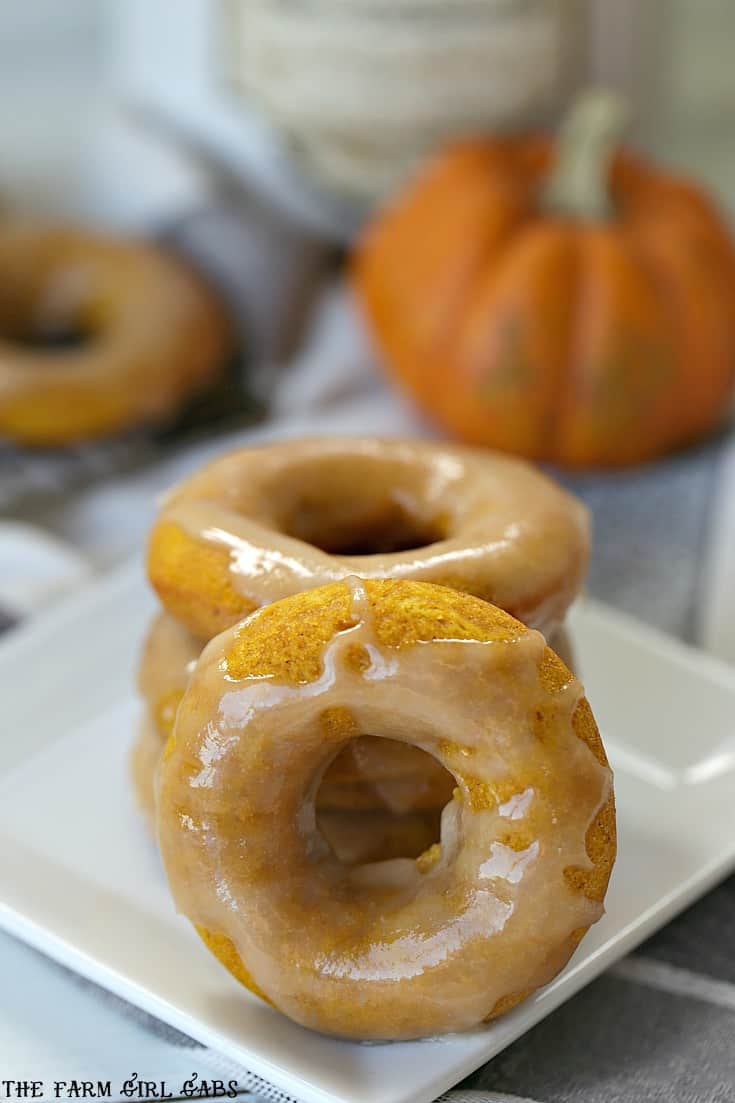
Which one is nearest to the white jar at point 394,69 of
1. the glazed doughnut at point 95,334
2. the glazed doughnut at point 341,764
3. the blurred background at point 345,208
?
the blurred background at point 345,208

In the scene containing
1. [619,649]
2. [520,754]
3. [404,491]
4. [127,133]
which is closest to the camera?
[520,754]

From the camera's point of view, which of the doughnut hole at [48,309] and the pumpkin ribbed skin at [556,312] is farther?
the doughnut hole at [48,309]

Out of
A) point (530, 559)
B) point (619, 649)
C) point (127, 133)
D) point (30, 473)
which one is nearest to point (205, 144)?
point (127, 133)

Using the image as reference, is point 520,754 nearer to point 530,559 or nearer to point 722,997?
point 530,559

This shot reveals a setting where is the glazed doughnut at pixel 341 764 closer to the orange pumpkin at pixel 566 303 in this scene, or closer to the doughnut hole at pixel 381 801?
the doughnut hole at pixel 381 801

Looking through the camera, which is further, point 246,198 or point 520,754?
point 246,198

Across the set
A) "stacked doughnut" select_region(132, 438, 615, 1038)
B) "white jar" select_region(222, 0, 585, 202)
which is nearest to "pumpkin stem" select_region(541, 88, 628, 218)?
"white jar" select_region(222, 0, 585, 202)

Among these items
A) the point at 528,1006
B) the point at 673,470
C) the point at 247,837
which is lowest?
the point at 673,470

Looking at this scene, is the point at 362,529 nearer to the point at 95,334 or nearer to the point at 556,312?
the point at 556,312

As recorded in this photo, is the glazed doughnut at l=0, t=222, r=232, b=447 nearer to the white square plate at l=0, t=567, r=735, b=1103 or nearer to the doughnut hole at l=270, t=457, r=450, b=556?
the white square plate at l=0, t=567, r=735, b=1103
